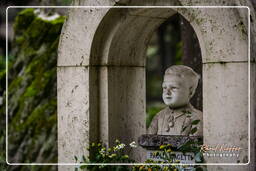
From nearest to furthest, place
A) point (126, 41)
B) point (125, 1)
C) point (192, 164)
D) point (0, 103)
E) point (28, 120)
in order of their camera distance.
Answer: point (192, 164), point (125, 1), point (126, 41), point (28, 120), point (0, 103)

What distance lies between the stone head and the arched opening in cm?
69

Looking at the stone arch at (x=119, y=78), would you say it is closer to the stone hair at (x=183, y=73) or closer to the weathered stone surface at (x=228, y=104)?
the weathered stone surface at (x=228, y=104)

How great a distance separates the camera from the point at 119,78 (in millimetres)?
5691

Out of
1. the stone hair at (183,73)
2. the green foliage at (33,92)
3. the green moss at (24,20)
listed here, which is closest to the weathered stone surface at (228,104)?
the stone hair at (183,73)

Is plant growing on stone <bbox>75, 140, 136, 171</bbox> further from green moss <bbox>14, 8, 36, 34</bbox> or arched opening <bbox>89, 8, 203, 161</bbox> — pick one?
green moss <bbox>14, 8, 36, 34</bbox>

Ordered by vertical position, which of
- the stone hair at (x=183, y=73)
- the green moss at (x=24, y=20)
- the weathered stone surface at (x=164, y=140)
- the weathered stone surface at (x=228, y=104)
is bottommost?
the weathered stone surface at (x=164, y=140)

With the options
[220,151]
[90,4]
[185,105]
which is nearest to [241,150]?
[220,151]

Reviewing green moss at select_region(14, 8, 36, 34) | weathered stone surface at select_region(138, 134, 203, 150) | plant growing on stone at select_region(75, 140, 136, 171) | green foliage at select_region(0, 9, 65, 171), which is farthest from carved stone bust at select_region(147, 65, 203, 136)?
green moss at select_region(14, 8, 36, 34)

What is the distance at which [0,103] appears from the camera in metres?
9.21

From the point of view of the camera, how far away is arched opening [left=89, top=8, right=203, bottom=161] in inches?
211

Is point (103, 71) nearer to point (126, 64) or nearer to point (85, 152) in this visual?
point (126, 64)

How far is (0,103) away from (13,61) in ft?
2.86

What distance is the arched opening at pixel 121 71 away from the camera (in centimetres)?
536

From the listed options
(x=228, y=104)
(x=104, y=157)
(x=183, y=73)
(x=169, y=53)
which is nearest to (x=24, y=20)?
(x=104, y=157)
